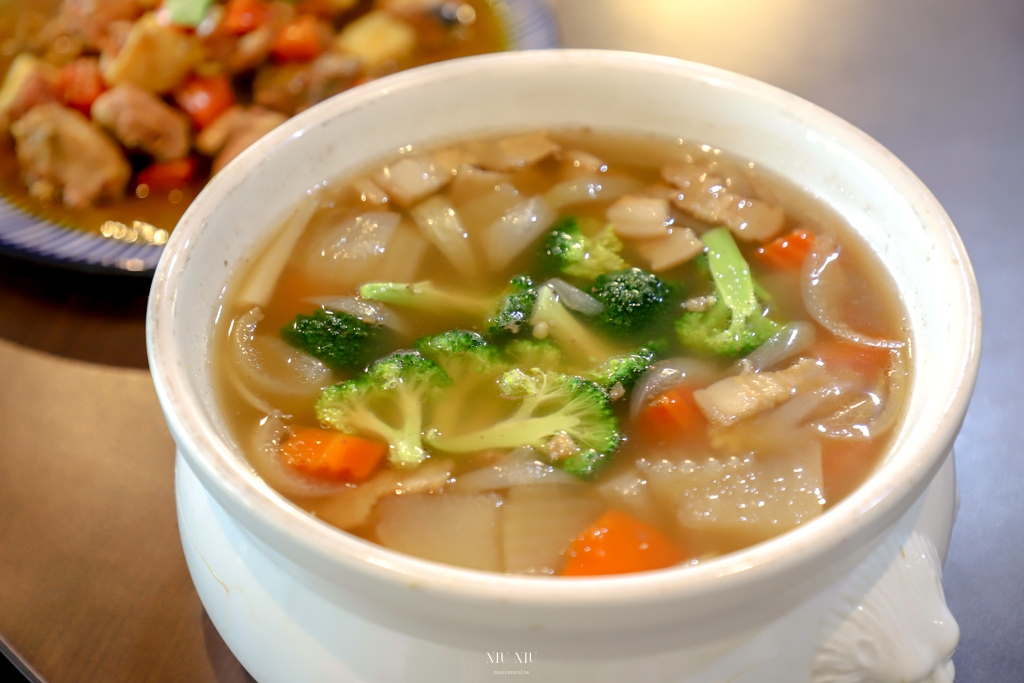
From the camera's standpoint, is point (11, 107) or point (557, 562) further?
point (11, 107)

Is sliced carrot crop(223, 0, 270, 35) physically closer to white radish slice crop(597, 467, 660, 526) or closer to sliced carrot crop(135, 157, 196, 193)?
sliced carrot crop(135, 157, 196, 193)

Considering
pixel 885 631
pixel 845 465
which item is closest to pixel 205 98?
pixel 845 465

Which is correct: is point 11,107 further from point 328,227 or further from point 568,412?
point 568,412

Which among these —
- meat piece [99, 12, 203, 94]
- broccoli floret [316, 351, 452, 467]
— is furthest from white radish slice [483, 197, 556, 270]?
meat piece [99, 12, 203, 94]

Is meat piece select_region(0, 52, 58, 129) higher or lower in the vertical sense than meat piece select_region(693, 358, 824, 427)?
→ lower

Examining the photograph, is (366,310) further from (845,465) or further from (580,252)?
(845,465)

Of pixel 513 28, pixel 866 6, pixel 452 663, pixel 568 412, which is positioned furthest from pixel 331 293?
pixel 866 6
